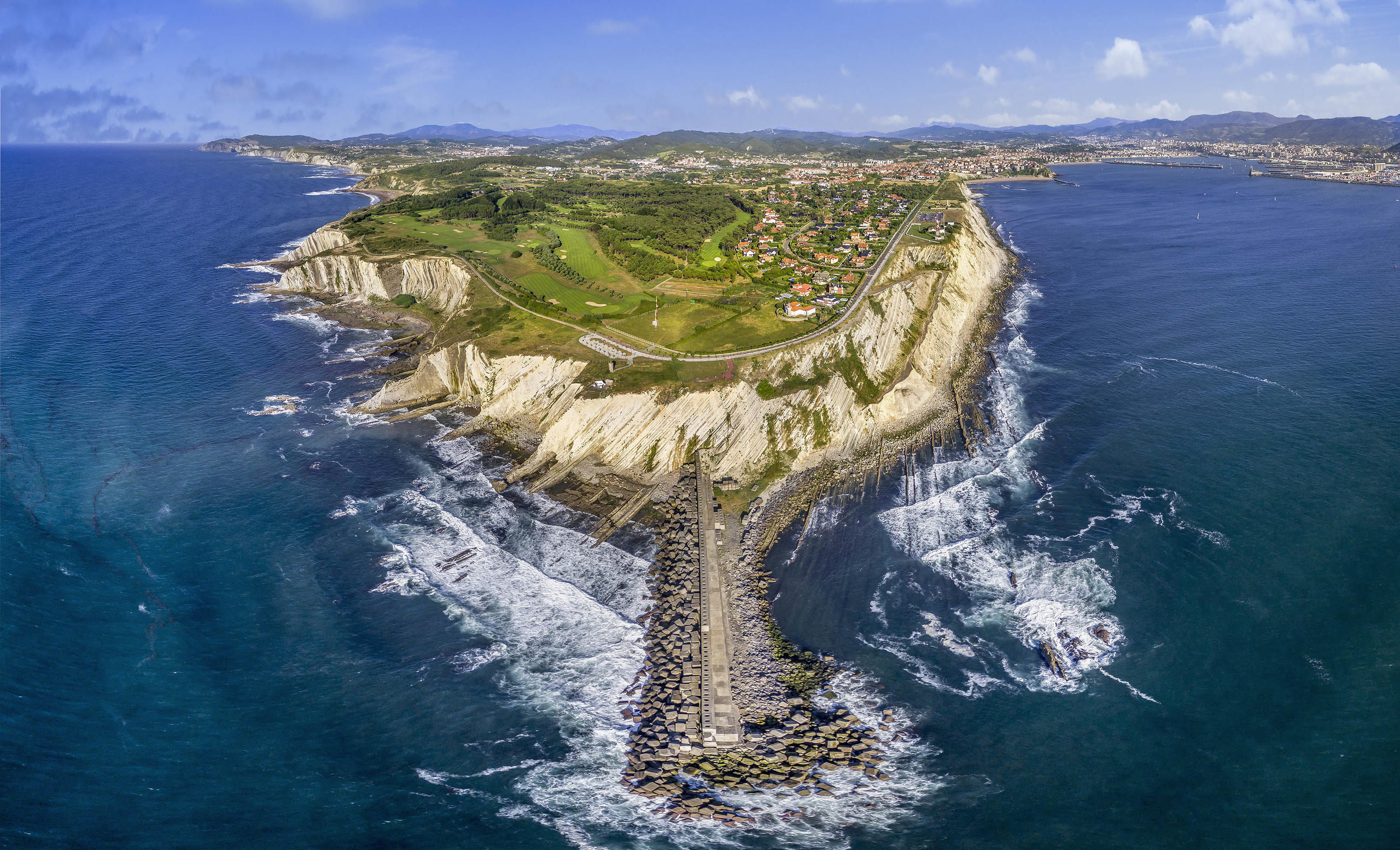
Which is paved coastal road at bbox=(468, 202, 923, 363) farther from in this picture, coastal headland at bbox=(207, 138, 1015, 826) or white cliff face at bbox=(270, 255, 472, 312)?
white cliff face at bbox=(270, 255, 472, 312)

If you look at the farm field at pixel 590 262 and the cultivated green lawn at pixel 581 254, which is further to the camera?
the cultivated green lawn at pixel 581 254

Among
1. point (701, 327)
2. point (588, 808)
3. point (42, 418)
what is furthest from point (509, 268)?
point (588, 808)

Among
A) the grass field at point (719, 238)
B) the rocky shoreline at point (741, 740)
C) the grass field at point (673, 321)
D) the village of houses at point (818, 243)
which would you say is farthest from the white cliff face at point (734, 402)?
the grass field at point (719, 238)

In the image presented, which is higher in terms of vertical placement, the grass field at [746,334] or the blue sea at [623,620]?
the grass field at [746,334]

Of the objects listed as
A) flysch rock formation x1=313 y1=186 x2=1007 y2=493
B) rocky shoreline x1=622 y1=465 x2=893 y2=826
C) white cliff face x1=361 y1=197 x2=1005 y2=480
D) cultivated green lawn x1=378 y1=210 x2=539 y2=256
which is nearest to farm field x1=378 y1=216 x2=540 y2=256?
cultivated green lawn x1=378 y1=210 x2=539 y2=256

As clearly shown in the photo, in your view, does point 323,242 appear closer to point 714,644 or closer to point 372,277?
point 372,277

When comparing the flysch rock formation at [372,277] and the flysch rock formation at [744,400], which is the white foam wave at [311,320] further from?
the flysch rock formation at [744,400]
